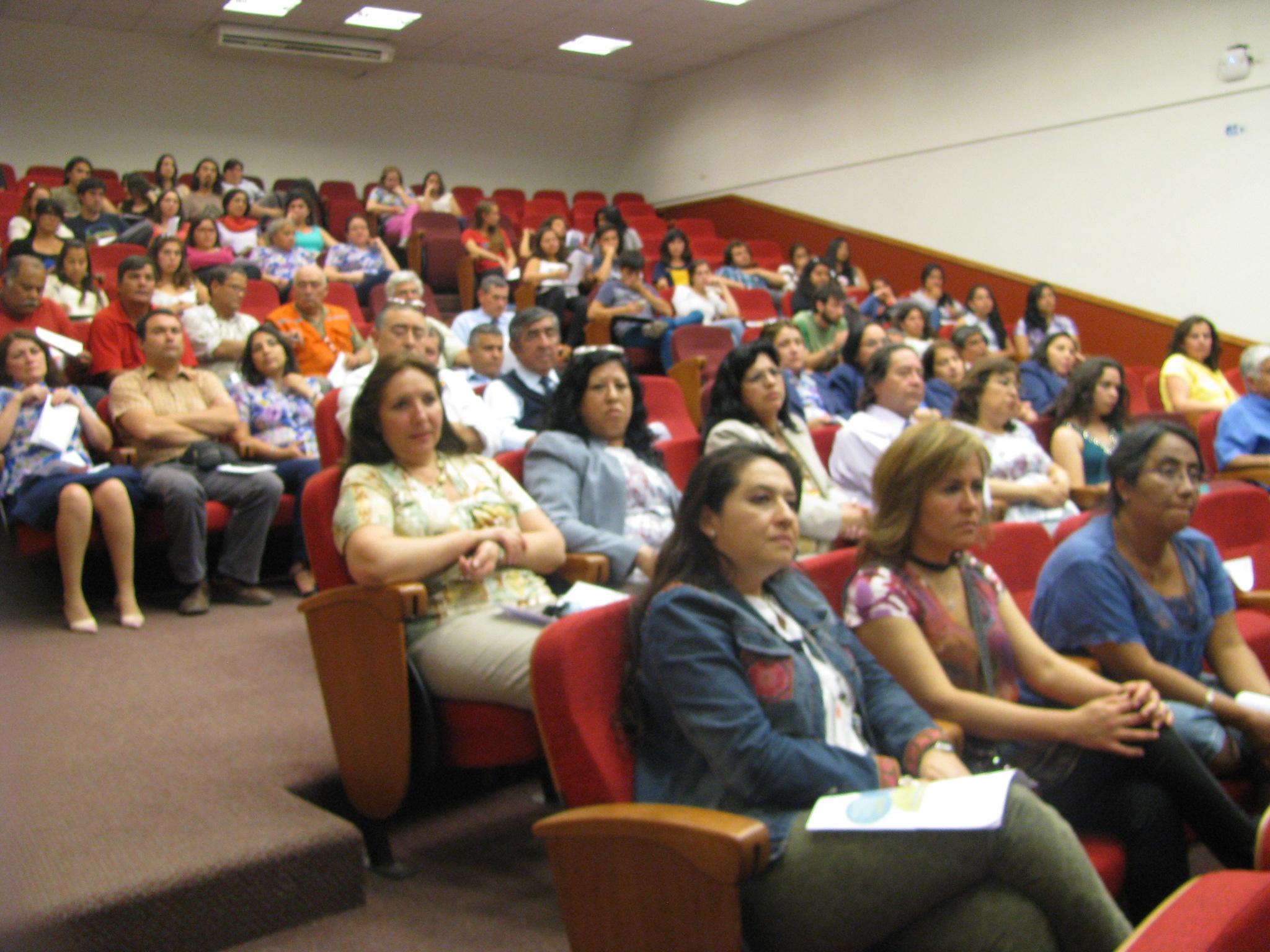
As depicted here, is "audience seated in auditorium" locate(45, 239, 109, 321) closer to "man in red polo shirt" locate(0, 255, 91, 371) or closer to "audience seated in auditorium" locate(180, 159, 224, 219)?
"man in red polo shirt" locate(0, 255, 91, 371)

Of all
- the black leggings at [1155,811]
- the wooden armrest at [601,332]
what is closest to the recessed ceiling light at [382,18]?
the wooden armrest at [601,332]

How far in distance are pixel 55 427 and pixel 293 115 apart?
6.55 meters

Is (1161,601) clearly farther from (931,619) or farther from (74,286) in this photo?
(74,286)

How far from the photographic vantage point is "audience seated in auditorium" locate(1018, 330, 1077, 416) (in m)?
4.15

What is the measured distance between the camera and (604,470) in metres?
2.18

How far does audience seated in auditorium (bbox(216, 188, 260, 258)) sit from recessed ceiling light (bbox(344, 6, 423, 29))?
8.01 feet

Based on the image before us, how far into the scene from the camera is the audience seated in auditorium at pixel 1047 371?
163 inches

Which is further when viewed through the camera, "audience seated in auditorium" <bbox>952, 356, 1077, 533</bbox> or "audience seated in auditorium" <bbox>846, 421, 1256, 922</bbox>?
"audience seated in auditorium" <bbox>952, 356, 1077, 533</bbox>

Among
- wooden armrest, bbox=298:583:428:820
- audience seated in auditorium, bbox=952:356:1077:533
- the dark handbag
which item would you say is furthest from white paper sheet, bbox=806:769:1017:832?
the dark handbag

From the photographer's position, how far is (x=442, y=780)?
2.04 metres

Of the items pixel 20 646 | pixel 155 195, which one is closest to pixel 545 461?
pixel 20 646

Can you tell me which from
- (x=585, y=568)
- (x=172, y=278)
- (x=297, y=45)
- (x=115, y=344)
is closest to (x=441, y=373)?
(x=585, y=568)

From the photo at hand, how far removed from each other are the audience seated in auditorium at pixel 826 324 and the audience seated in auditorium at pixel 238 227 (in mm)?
2919

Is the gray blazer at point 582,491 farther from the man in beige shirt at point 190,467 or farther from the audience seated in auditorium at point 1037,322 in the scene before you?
the audience seated in auditorium at point 1037,322
